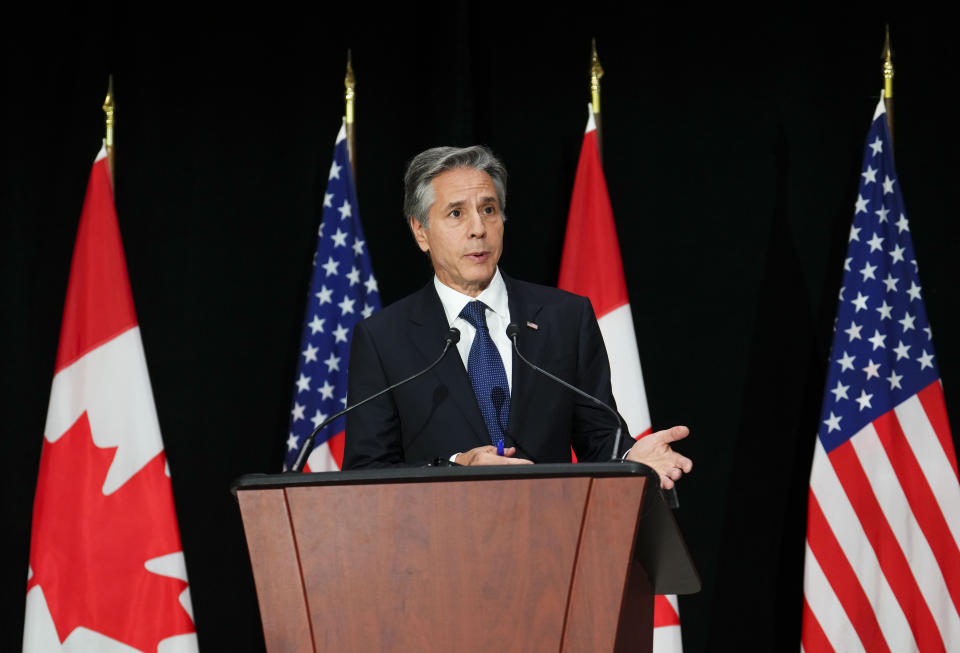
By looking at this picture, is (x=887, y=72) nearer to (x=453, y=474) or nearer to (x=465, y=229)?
(x=465, y=229)

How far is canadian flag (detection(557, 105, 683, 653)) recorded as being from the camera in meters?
3.55

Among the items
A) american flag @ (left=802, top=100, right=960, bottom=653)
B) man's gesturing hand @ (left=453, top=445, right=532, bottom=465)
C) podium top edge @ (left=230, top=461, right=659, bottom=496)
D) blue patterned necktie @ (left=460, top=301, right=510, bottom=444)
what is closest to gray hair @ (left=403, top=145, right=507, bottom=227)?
blue patterned necktie @ (left=460, top=301, right=510, bottom=444)

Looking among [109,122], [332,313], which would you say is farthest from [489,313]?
[109,122]

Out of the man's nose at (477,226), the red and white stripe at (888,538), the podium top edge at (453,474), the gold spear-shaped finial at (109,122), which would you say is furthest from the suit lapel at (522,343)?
the gold spear-shaped finial at (109,122)

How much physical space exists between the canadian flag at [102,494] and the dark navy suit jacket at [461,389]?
4.44 ft

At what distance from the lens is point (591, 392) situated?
2281 mm

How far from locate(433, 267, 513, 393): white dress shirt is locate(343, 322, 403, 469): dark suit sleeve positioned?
0.17 meters

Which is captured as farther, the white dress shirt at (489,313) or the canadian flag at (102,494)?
the canadian flag at (102,494)

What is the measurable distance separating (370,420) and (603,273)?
1661mm

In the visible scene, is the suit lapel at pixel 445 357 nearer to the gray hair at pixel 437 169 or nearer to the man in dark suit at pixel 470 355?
the man in dark suit at pixel 470 355

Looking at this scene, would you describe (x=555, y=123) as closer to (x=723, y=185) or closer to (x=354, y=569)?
(x=723, y=185)

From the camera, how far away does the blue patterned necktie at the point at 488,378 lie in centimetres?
217

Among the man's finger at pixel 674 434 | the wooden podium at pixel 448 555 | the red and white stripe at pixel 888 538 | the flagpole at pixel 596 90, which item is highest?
the flagpole at pixel 596 90

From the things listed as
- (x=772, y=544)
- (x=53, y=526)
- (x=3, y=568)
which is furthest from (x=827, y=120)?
(x=3, y=568)
